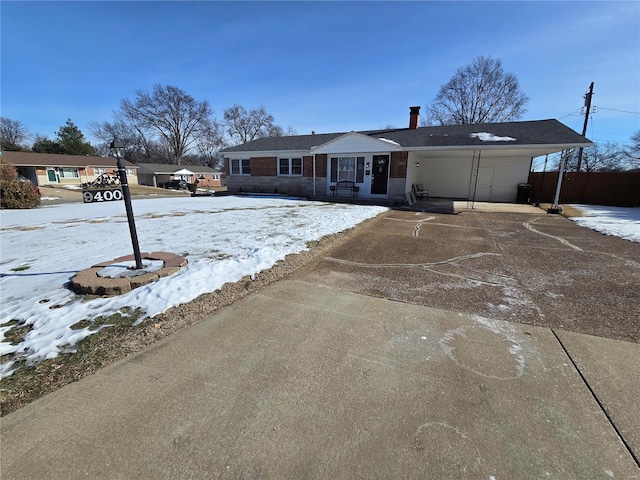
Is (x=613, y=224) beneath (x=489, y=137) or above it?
beneath

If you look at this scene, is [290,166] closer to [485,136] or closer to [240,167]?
[240,167]

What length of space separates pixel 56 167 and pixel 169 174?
14.6m

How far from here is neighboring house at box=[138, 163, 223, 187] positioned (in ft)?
160

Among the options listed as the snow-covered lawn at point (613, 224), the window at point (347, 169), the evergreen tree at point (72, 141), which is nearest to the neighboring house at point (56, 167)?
the evergreen tree at point (72, 141)

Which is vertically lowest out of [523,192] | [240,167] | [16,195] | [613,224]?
[613,224]

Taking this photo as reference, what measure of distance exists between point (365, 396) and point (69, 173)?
173ft

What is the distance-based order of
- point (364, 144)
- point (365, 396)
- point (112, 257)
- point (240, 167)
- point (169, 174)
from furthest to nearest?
point (169, 174), point (240, 167), point (364, 144), point (112, 257), point (365, 396)

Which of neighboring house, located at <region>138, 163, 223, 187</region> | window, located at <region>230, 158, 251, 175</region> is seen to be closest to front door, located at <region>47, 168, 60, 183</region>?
neighboring house, located at <region>138, 163, 223, 187</region>

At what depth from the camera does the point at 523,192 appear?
51.5 feet

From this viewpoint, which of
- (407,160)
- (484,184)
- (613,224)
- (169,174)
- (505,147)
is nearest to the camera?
(613,224)

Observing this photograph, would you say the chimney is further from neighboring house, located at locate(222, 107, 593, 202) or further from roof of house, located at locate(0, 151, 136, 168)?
roof of house, located at locate(0, 151, 136, 168)

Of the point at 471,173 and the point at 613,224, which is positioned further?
the point at 471,173

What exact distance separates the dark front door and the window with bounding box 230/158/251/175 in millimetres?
9080

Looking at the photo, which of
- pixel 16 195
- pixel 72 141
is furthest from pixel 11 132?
pixel 16 195
